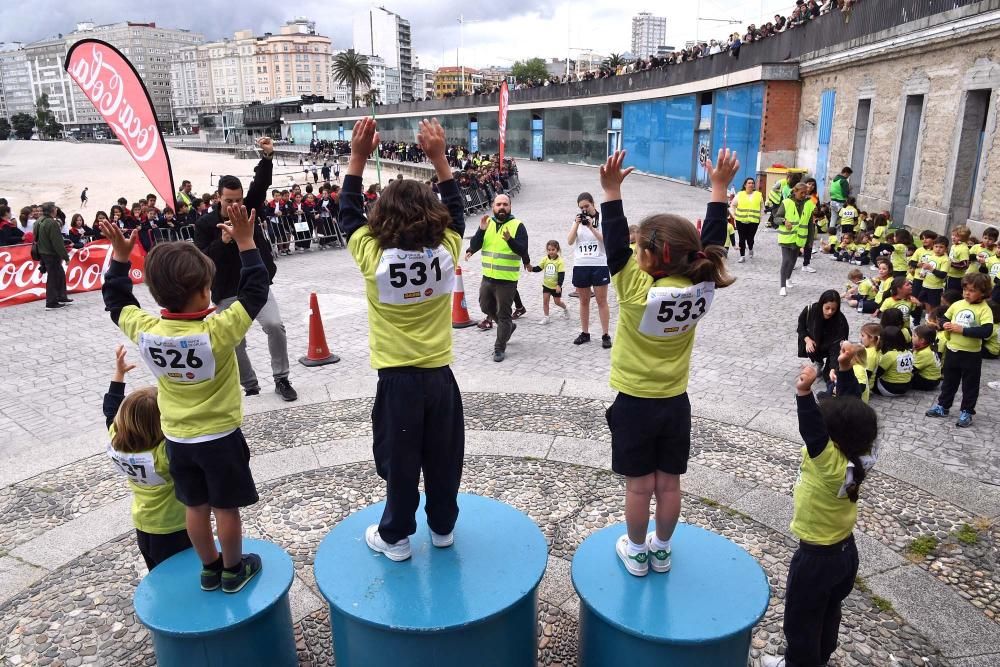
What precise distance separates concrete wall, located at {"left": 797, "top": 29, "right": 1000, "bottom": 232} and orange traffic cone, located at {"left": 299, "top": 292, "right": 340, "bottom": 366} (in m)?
12.2

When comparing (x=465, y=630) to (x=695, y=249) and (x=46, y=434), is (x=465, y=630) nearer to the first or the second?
(x=695, y=249)

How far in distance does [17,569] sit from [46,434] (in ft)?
8.10

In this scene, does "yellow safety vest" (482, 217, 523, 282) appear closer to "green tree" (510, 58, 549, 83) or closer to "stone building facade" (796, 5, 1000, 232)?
"stone building facade" (796, 5, 1000, 232)

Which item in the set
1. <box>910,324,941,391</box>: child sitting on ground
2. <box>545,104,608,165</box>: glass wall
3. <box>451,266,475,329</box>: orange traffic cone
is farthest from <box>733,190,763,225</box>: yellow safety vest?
<box>545,104,608,165</box>: glass wall

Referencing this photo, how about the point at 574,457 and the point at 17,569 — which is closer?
the point at 17,569

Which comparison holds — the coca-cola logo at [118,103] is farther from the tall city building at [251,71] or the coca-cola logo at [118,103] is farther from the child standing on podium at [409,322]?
the tall city building at [251,71]

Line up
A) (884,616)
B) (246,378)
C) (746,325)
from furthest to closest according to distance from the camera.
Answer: (746,325) → (246,378) → (884,616)

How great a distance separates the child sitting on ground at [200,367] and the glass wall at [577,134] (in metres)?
37.1

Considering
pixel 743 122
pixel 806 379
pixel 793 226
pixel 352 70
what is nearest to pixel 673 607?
pixel 806 379

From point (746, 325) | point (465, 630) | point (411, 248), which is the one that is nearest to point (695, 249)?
point (411, 248)

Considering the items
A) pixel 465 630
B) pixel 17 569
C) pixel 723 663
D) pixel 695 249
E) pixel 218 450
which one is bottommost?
pixel 17 569

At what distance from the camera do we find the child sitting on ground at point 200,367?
294 cm

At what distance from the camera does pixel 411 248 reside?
288 cm

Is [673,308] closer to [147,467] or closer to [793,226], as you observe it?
[147,467]
